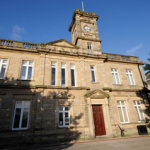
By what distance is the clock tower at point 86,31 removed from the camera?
14961 mm

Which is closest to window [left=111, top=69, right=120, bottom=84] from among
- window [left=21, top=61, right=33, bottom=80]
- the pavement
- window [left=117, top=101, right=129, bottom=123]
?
window [left=117, top=101, right=129, bottom=123]

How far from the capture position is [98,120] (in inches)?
451

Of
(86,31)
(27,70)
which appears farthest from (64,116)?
(86,31)

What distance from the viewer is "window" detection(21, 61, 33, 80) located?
1135 cm

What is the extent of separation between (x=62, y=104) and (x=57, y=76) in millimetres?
3080

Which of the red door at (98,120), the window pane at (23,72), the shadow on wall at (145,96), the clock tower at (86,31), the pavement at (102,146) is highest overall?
the clock tower at (86,31)

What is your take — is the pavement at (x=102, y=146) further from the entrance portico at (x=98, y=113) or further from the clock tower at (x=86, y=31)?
the clock tower at (x=86, y=31)

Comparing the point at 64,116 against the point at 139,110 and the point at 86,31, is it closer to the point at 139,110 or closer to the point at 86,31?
the point at 139,110

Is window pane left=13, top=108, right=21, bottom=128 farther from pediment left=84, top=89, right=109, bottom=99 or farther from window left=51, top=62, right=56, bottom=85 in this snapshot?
pediment left=84, top=89, right=109, bottom=99

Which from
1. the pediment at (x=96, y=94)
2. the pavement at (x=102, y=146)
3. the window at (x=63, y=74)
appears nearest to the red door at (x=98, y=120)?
the pediment at (x=96, y=94)

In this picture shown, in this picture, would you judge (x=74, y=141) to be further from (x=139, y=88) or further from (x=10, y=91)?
(x=139, y=88)

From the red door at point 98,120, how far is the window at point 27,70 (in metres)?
7.81

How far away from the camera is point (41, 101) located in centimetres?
1035

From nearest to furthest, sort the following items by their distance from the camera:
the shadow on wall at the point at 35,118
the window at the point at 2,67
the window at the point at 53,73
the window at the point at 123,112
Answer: the shadow on wall at the point at 35,118 < the window at the point at 2,67 < the window at the point at 53,73 < the window at the point at 123,112
